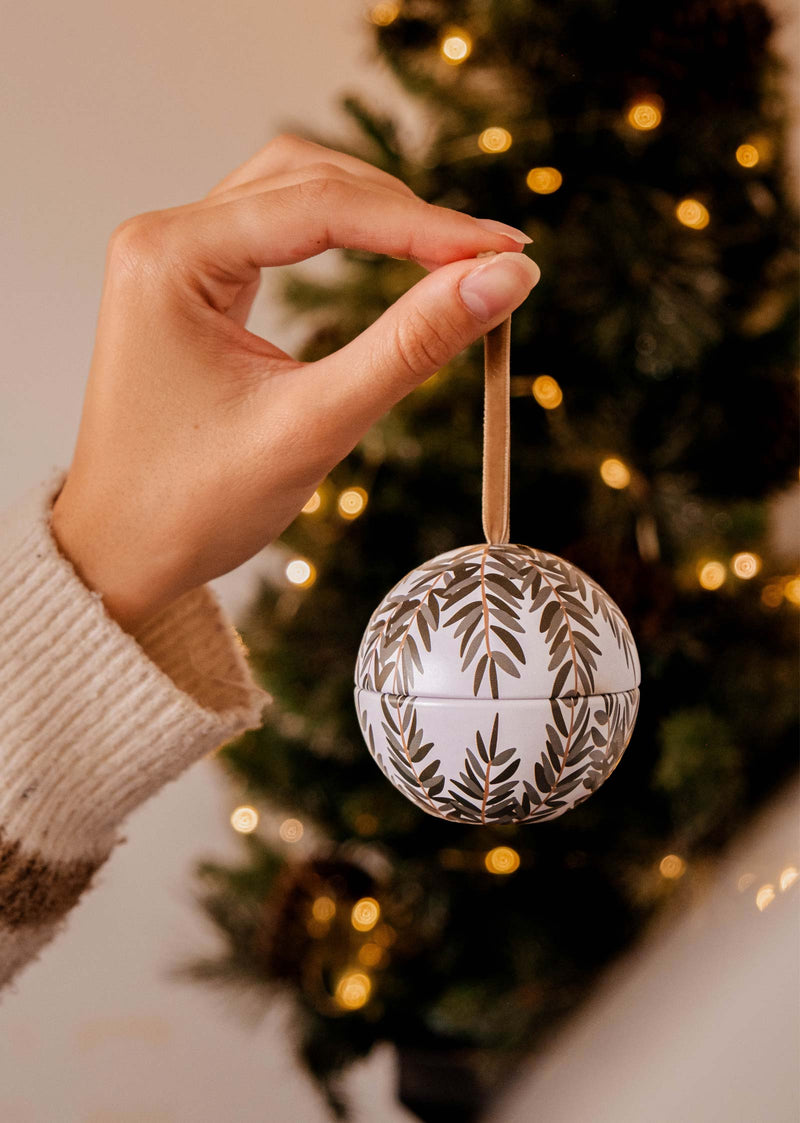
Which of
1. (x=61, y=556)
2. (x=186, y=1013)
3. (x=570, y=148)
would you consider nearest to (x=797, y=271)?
(x=570, y=148)

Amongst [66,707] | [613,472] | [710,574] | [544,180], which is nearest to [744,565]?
[710,574]

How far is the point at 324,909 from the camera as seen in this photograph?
2.95ft

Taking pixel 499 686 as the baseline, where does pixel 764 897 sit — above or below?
below

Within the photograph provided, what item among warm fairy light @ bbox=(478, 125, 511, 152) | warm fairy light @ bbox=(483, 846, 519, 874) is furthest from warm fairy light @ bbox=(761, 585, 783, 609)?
warm fairy light @ bbox=(478, 125, 511, 152)

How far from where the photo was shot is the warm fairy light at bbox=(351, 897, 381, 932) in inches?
35.6

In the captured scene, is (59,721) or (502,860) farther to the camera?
(502,860)

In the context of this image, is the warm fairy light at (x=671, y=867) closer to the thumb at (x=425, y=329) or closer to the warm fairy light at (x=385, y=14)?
the thumb at (x=425, y=329)

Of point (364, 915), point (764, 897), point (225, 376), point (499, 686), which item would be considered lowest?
point (764, 897)

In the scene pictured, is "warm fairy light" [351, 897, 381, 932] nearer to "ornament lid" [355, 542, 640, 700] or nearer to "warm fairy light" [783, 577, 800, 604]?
"warm fairy light" [783, 577, 800, 604]

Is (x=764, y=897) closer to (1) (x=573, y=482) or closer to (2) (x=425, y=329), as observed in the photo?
(1) (x=573, y=482)

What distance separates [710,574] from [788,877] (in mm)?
289

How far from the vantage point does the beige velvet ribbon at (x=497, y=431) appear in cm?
39

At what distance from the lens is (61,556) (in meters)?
0.46

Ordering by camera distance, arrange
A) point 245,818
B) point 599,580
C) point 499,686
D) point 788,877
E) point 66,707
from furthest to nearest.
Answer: point 245,818 → point 788,877 → point 599,580 → point 66,707 → point 499,686
